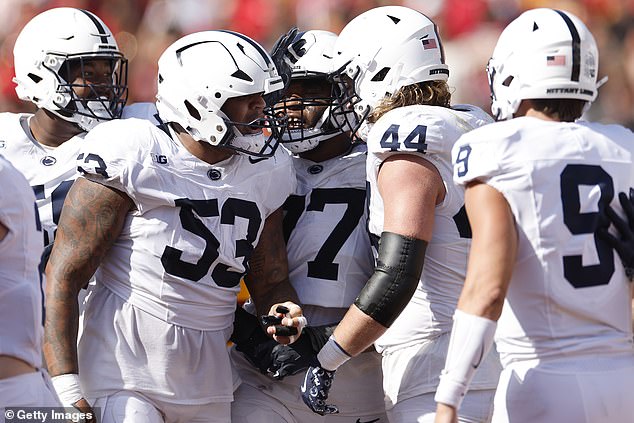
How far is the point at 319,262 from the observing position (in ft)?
12.2

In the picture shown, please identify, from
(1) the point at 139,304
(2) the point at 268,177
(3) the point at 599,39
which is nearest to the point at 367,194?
(2) the point at 268,177

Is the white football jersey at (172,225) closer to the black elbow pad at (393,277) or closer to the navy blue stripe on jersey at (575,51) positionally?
the black elbow pad at (393,277)

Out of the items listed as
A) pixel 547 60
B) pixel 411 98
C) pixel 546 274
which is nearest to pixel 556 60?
pixel 547 60

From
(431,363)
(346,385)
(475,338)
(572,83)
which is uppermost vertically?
(572,83)

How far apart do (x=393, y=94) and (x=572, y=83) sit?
949 millimetres

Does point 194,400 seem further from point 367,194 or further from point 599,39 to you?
point 599,39

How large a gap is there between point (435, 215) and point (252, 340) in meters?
0.87

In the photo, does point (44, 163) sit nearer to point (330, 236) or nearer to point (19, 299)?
point (330, 236)

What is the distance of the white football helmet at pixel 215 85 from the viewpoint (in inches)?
137

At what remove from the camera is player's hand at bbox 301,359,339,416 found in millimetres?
3373

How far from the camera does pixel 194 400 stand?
3.44 meters

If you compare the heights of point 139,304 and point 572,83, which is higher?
point 572,83

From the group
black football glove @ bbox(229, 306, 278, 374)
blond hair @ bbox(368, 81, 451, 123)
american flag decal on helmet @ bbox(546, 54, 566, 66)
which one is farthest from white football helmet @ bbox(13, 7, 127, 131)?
american flag decal on helmet @ bbox(546, 54, 566, 66)

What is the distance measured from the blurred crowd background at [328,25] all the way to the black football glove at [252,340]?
3.56 metres
